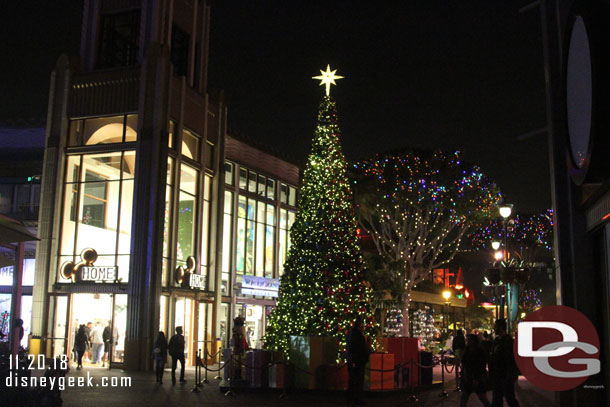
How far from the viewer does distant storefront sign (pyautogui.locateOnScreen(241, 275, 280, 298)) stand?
37.8 metres

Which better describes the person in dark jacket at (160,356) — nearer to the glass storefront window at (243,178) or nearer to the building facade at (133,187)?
the building facade at (133,187)

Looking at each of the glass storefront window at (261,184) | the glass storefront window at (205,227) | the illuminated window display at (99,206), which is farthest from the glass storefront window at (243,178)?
the illuminated window display at (99,206)

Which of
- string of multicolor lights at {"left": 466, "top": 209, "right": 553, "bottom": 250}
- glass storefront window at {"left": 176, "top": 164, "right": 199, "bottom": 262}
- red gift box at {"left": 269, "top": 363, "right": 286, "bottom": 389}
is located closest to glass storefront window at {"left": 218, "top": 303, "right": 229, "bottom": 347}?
glass storefront window at {"left": 176, "top": 164, "right": 199, "bottom": 262}

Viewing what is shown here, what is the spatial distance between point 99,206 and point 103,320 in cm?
499

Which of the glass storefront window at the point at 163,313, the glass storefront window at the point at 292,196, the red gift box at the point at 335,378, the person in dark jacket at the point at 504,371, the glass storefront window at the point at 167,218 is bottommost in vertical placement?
the red gift box at the point at 335,378

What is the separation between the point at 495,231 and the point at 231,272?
22.8 m

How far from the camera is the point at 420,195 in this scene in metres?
35.2

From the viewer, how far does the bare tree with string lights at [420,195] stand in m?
35.2

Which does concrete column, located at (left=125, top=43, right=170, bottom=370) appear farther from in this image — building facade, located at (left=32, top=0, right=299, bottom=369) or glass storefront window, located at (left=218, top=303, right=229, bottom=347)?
glass storefront window, located at (left=218, top=303, right=229, bottom=347)

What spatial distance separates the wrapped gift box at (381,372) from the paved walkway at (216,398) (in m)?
0.36

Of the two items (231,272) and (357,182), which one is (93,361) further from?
(357,182)

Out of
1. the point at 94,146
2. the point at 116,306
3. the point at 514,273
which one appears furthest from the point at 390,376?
the point at 94,146

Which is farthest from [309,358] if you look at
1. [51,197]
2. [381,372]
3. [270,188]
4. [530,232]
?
[530,232]

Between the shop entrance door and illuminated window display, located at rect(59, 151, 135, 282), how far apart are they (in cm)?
160
